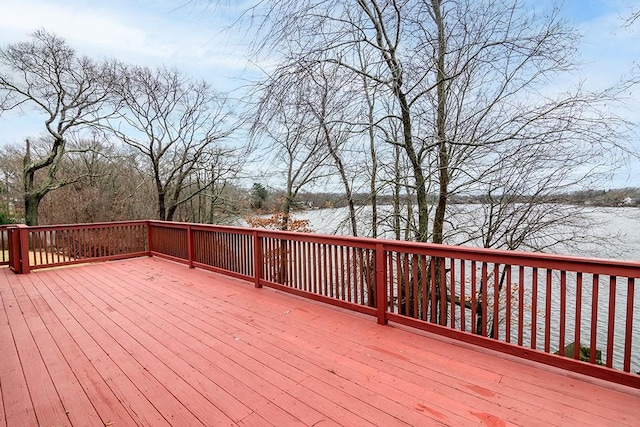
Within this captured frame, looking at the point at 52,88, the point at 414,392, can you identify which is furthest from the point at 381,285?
the point at 52,88

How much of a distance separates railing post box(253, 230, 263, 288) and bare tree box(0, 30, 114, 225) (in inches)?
444

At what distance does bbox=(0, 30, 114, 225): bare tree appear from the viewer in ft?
36.9

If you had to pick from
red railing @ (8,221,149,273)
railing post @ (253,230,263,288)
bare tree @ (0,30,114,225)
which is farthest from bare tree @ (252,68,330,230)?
bare tree @ (0,30,114,225)

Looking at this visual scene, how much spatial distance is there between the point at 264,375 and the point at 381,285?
57.3 inches

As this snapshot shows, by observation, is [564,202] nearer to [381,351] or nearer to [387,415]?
[381,351]

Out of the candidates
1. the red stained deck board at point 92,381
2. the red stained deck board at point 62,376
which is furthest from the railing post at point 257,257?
the red stained deck board at point 62,376

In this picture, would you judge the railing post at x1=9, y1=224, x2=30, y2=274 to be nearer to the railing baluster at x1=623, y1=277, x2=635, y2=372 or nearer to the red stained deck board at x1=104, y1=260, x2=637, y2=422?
the red stained deck board at x1=104, y1=260, x2=637, y2=422

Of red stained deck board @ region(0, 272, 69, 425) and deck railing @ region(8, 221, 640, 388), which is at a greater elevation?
deck railing @ region(8, 221, 640, 388)

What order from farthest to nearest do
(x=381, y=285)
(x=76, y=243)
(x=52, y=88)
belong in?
(x=52, y=88), (x=76, y=243), (x=381, y=285)

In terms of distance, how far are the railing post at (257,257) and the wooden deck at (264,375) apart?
32.3 inches

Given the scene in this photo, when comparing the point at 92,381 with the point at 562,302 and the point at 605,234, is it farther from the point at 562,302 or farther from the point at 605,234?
the point at 605,234

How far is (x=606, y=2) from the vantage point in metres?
3.37

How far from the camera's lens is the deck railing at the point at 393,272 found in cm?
229

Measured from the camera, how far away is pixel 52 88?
472 inches
